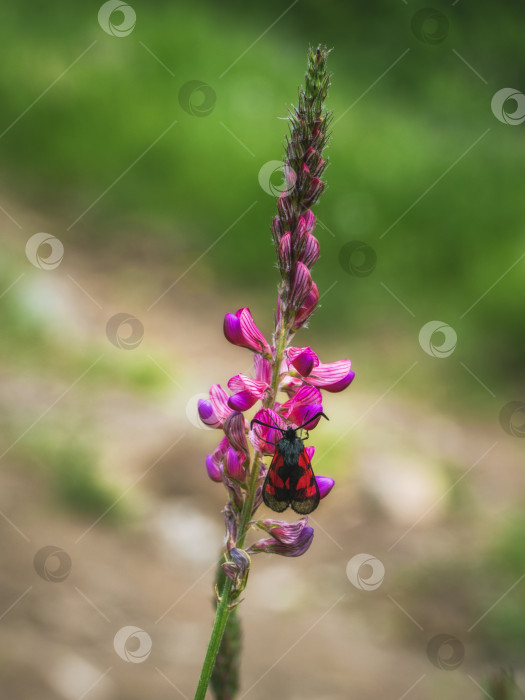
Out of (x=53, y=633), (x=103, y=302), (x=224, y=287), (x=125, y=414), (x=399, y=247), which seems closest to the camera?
(x=53, y=633)

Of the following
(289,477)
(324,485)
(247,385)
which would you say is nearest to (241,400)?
(247,385)

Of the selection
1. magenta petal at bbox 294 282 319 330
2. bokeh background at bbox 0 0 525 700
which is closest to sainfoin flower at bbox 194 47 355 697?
magenta petal at bbox 294 282 319 330

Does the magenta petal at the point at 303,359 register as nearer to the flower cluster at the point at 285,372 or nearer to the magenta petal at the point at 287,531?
the flower cluster at the point at 285,372

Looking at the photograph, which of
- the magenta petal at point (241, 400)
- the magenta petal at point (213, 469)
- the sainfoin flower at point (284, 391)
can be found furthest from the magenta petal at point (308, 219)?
the magenta petal at point (213, 469)

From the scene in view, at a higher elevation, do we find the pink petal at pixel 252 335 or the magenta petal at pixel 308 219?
the magenta petal at pixel 308 219

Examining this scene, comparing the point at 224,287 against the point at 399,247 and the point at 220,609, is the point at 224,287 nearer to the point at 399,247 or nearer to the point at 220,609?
the point at 399,247

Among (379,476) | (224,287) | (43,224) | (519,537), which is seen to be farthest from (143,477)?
(43,224)

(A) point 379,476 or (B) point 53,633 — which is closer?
(B) point 53,633

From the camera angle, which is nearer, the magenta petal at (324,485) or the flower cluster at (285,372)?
the flower cluster at (285,372)
